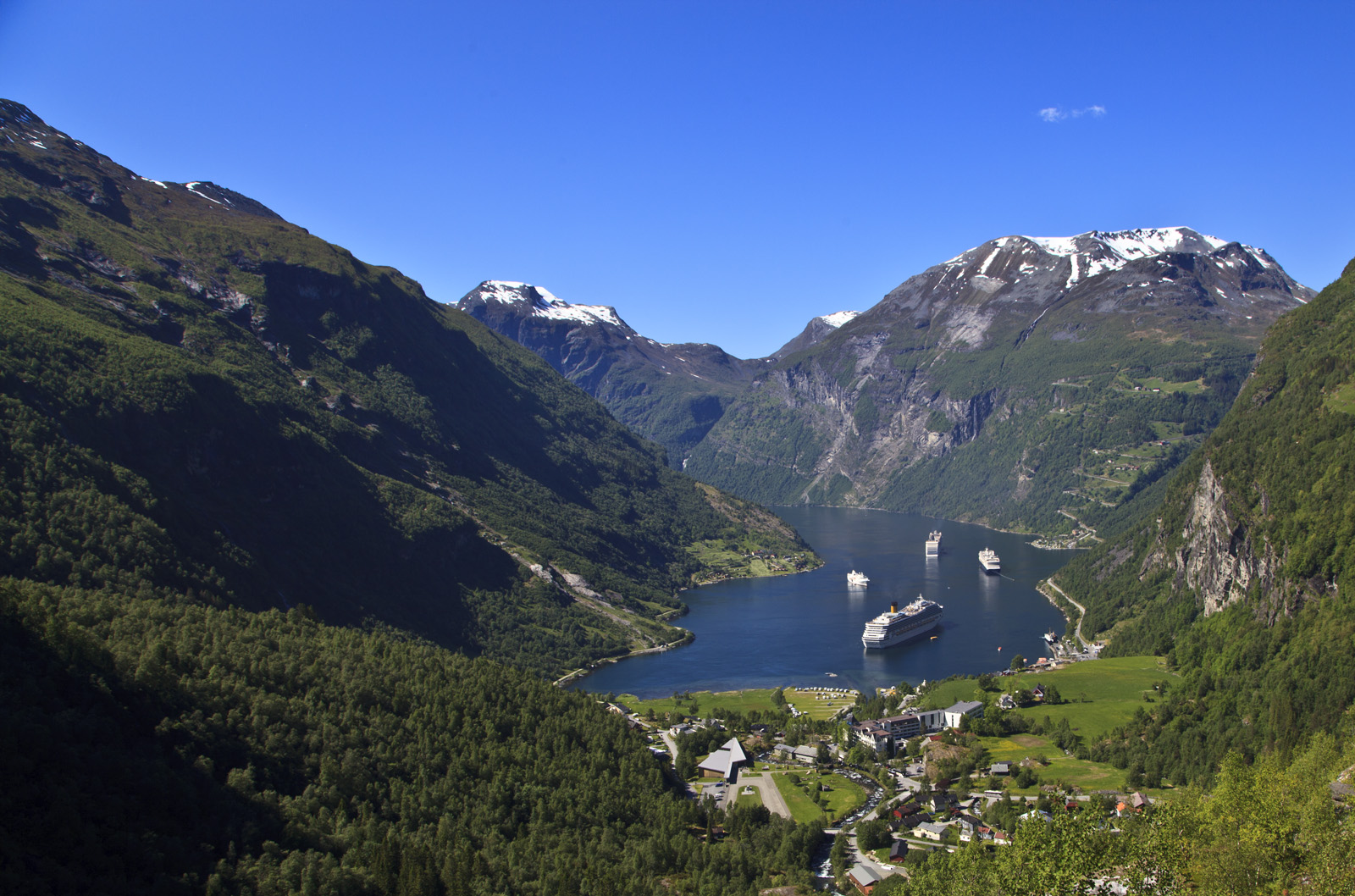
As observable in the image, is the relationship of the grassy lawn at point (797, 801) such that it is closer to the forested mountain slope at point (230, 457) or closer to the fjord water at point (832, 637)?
the fjord water at point (832, 637)

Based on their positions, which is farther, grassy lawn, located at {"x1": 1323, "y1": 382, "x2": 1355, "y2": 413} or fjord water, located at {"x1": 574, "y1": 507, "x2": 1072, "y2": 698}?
fjord water, located at {"x1": 574, "y1": 507, "x2": 1072, "y2": 698}

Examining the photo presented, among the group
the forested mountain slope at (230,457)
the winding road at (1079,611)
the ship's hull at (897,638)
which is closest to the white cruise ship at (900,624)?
the ship's hull at (897,638)

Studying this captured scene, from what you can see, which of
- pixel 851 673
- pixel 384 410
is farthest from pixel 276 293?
pixel 851 673

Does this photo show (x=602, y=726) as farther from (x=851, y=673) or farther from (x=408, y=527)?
(x=408, y=527)

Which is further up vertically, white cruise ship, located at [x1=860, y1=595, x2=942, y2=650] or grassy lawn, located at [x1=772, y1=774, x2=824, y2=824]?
white cruise ship, located at [x1=860, y1=595, x2=942, y2=650]

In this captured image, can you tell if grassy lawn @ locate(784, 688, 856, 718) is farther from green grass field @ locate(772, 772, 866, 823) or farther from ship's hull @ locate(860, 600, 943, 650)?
ship's hull @ locate(860, 600, 943, 650)

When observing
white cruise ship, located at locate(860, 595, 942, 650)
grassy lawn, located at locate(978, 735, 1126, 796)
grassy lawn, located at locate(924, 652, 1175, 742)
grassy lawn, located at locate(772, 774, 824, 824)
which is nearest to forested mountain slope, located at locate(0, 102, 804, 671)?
white cruise ship, located at locate(860, 595, 942, 650)

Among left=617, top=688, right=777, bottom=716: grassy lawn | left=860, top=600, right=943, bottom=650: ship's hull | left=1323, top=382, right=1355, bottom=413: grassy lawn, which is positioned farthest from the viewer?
left=860, top=600, right=943, bottom=650: ship's hull
